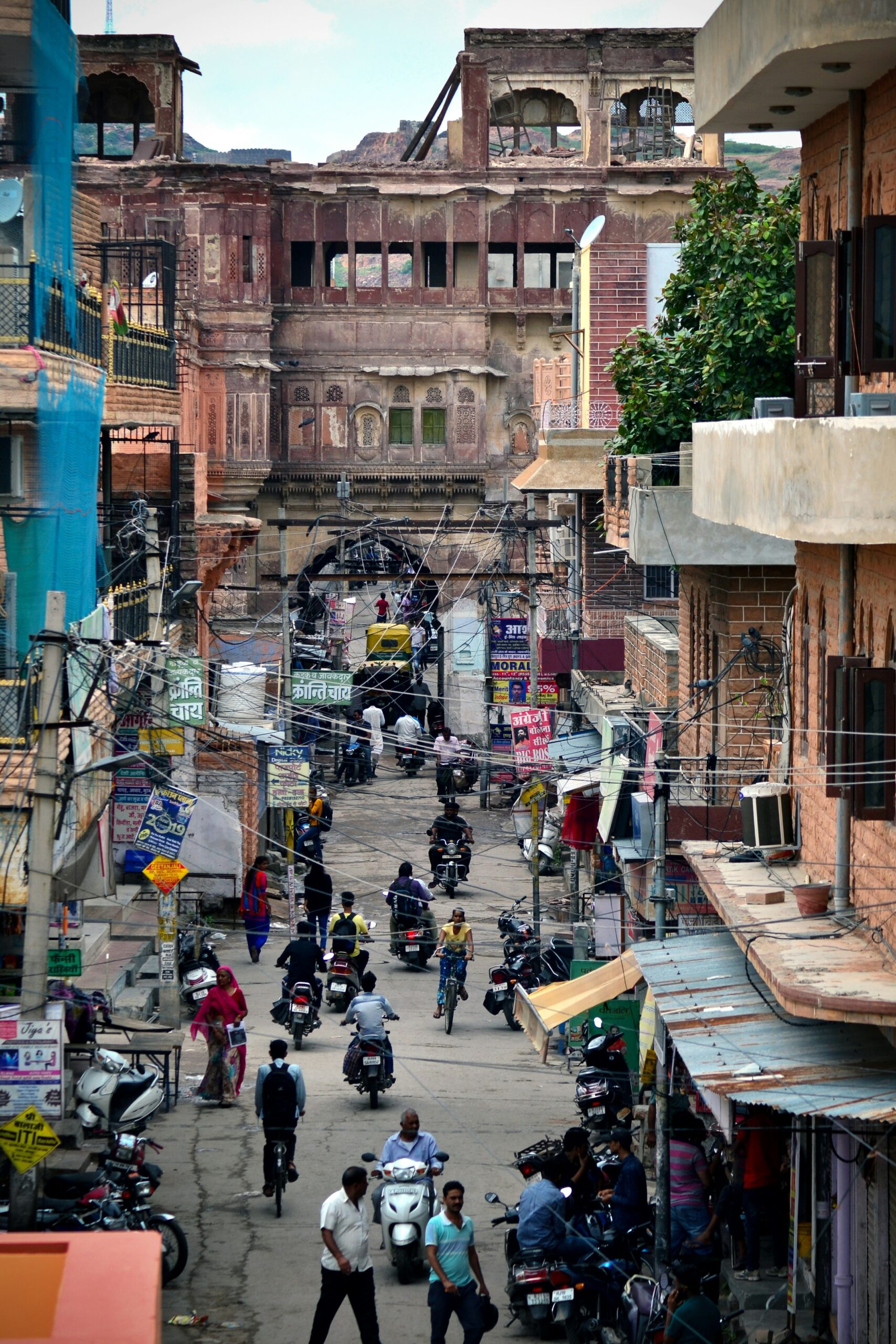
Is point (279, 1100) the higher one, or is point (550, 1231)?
point (279, 1100)

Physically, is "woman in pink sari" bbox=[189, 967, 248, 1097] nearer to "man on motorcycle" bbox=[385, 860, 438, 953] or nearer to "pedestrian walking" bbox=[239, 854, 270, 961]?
"man on motorcycle" bbox=[385, 860, 438, 953]

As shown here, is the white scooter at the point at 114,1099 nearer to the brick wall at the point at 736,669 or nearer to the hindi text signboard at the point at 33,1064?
the hindi text signboard at the point at 33,1064

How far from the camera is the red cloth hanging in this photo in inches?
906

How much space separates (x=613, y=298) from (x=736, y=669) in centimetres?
1042

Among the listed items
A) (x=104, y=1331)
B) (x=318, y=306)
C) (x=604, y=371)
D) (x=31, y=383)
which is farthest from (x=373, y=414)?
(x=104, y=1331)

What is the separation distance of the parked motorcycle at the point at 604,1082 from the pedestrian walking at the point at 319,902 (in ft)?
18.4

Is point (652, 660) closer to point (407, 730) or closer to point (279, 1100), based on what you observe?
point (279, 1100)

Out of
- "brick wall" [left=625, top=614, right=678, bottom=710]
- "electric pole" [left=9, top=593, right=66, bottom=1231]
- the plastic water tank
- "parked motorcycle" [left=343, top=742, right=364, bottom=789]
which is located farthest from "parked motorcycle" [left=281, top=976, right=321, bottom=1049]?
"parked motorcycle" [left=343, top=742, right=364, bottom=789]

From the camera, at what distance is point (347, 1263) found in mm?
11664

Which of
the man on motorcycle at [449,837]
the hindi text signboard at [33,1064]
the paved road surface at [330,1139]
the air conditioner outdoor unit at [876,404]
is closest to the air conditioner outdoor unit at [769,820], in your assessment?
the paved road surface at [330,1139]

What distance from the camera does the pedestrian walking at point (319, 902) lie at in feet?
74.5

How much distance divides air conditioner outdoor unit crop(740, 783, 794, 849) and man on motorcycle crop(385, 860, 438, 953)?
858 cm

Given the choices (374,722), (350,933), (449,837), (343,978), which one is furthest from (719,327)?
(374,722)

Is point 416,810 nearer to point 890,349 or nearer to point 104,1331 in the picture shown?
point 890,349
